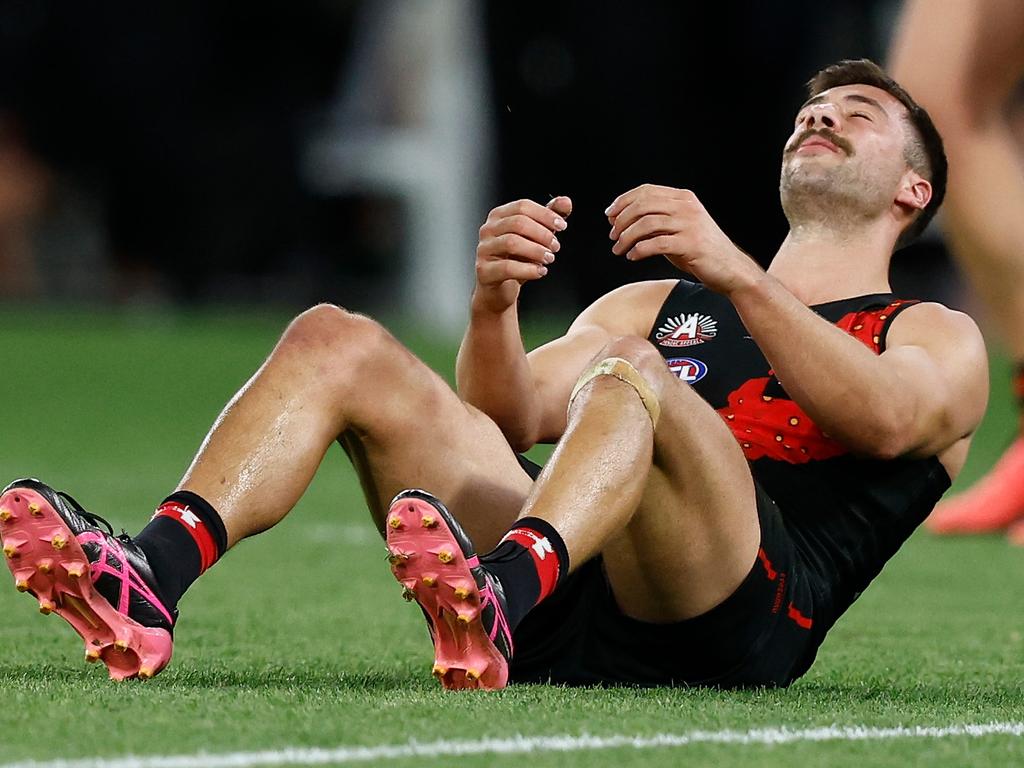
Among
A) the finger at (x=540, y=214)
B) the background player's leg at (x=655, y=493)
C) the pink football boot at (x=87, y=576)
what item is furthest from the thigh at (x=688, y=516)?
the pink football boot at (x=87, y=576)

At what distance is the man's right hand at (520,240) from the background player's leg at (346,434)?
221 millimetres

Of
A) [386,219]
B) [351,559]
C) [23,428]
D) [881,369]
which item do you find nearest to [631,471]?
[881,369]

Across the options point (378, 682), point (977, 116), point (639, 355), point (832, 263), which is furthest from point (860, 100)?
point (977, 116)

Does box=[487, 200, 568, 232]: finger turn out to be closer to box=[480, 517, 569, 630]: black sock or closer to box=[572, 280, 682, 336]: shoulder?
box=[572, 280, 682, 336]: shoulder

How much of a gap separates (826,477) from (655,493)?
0.45 metres

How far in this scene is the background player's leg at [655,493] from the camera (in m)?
3.22

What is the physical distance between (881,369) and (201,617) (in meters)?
1.83

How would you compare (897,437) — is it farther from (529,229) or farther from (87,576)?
(87,576)

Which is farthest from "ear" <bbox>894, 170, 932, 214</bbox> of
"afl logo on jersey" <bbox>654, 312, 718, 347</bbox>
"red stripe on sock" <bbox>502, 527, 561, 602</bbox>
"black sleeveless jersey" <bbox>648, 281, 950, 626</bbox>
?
"red stripe on sock" <bbox>502, 527, 561, 602</bbox>

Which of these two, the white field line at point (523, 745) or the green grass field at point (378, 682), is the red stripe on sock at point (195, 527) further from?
the white field line at point (523, 745)

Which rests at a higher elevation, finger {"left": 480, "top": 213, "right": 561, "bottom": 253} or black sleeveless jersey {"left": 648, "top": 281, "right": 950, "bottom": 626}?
finger {"left": 480, "top": 213, "right": 561, "bottom": 253}

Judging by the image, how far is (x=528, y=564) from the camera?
3.17m

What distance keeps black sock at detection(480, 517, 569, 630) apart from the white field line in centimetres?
36

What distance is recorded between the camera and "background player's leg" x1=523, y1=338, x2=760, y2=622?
3.22 m
